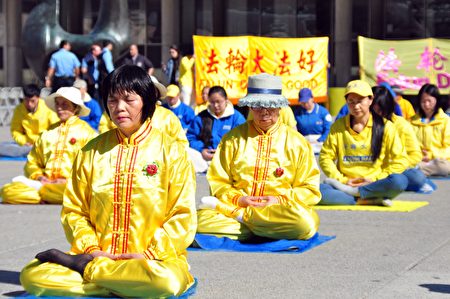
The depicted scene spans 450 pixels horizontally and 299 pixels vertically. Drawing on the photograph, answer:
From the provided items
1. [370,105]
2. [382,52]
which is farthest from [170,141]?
[382,52]

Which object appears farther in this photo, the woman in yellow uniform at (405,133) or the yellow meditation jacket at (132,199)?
the woman in yellow uniform at (405,133)

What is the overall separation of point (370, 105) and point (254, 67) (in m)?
9.29

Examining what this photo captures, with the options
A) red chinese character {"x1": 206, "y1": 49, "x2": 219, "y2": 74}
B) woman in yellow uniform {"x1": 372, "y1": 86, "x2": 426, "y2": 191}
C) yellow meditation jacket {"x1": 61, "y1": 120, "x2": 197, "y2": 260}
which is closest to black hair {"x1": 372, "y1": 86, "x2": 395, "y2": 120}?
woman in yellow uniform {"x1": 372, "y1": 86, "x2": 426, "y2": 191}

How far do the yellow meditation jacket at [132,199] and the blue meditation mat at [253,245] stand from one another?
2.05 m

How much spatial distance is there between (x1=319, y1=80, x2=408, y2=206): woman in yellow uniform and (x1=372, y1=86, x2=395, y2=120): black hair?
429 millimetres

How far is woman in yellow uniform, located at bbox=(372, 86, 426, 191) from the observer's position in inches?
430

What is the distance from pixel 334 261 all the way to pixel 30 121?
8652 millimetres

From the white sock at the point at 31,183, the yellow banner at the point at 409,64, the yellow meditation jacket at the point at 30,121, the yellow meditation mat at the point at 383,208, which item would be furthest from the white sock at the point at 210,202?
the yellow banner at the point at 409,64

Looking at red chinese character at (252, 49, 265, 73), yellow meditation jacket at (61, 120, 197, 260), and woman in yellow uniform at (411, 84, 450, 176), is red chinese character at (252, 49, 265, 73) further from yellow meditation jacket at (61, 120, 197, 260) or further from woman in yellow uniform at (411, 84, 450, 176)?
yellow meditation jacket at (61, 120, 197, 260)

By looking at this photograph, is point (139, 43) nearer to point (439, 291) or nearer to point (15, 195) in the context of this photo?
point (15, 195)

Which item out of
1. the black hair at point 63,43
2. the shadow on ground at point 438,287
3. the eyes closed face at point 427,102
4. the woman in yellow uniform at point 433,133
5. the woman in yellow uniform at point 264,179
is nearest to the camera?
the shadow on ground at point 438,287

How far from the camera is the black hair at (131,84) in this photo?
225 inches

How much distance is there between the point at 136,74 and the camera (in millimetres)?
5750

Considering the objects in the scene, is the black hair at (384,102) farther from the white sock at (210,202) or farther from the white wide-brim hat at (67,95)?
the white sock at (210,202)
